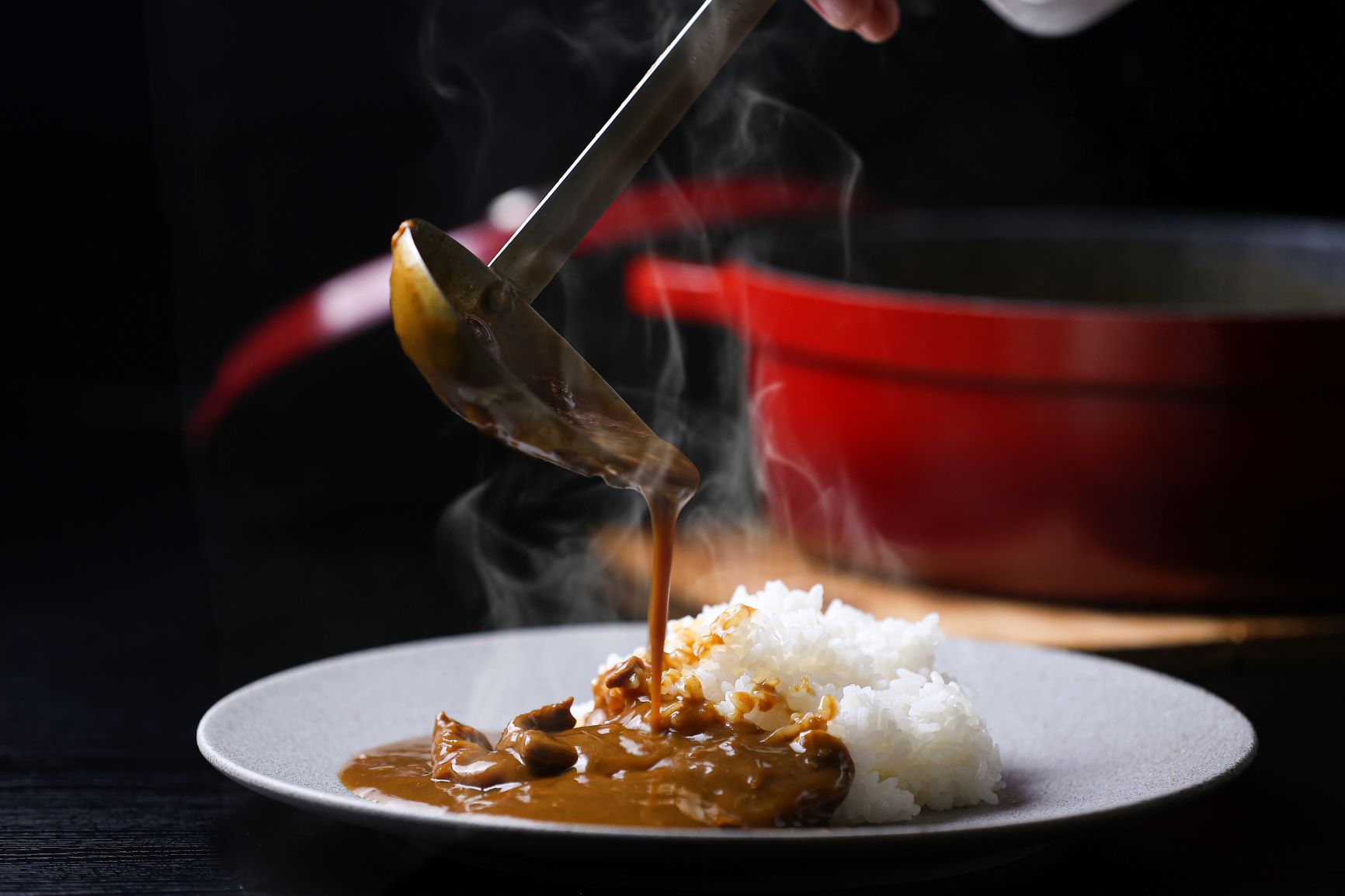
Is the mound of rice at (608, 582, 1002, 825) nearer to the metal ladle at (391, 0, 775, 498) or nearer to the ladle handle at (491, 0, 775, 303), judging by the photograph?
the metal ladle at (391, 0, 775, 498)

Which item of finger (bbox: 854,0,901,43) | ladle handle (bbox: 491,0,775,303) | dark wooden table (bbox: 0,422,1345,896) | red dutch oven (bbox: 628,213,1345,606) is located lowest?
dark wooden table (bbox: 0,422,1345,896)

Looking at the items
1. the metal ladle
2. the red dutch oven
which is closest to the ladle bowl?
the metal ladle

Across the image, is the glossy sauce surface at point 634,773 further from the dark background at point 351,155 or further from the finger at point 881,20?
the dark background at point 351,155

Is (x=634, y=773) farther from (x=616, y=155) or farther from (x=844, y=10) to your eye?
(x=844, y=10)

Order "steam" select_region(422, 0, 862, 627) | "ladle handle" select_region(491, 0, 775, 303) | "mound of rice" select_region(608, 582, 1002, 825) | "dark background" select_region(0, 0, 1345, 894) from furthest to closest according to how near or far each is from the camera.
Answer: "dark background" select_region(0, 0, 1345, 894) < "steam" select_region(422, 0, 862, 627) < "ladle handle" select_region(491, 0, 775, 303) < "mound of rice" select_region(608, 582, 1002, 825)

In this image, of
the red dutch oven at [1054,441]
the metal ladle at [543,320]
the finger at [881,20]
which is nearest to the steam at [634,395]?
the red dutch oven at [1054,441]

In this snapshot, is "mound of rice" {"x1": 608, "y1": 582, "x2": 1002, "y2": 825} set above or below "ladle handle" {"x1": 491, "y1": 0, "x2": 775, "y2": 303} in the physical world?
below

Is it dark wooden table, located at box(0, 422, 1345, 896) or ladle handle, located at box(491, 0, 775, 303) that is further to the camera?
ladle handle, located at box(491, 0, 775, 303)

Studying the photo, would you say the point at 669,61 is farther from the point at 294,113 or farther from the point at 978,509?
the point at 294,113
